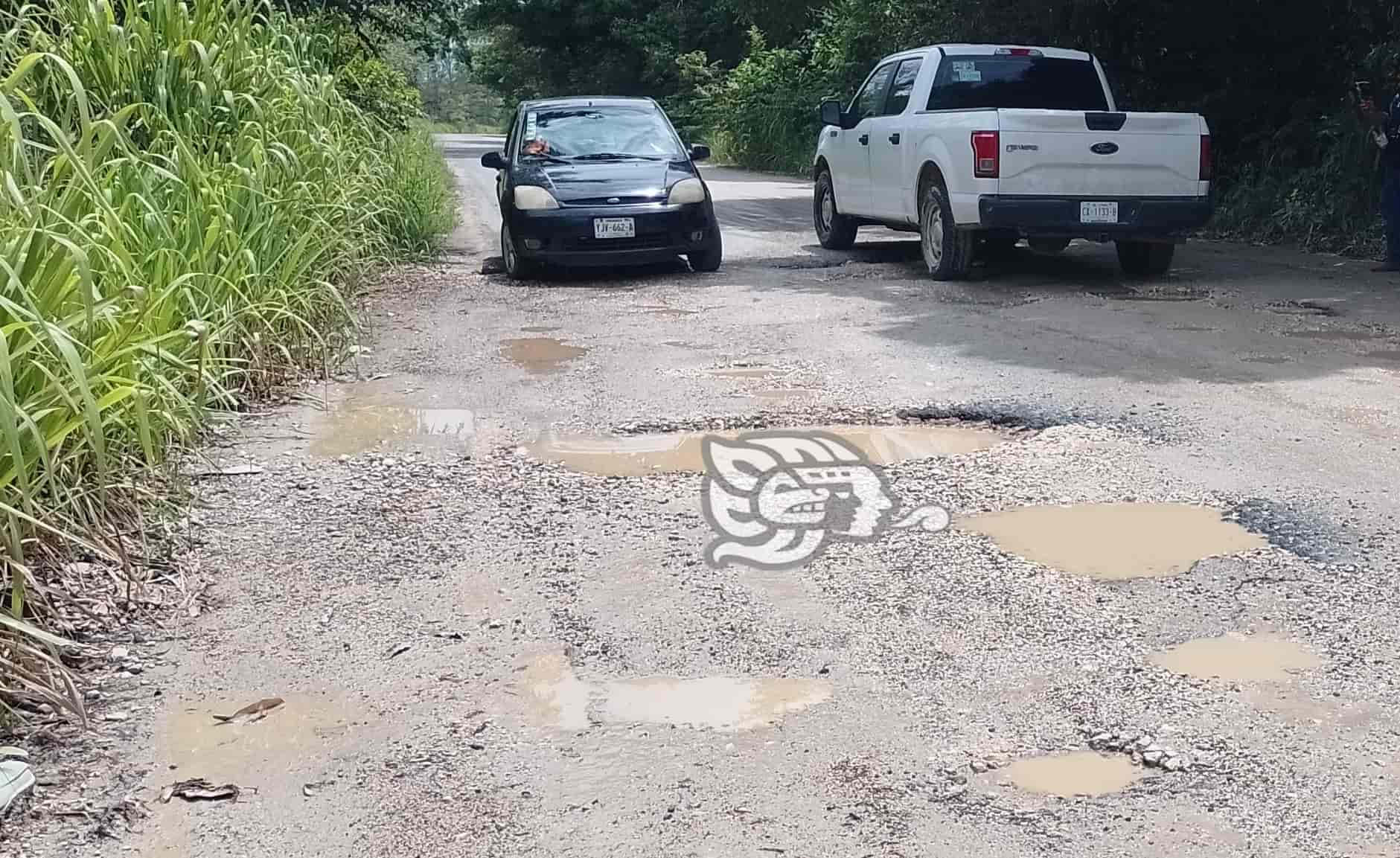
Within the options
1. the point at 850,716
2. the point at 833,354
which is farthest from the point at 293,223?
the point at 850,716

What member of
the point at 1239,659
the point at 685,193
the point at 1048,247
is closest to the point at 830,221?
the point at 1048,247

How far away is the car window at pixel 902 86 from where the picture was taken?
1230cm

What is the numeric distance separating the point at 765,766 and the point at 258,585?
76.2 inches

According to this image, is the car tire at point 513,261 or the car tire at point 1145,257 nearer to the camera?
the car tire at point 1145,257

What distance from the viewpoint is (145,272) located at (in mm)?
5723

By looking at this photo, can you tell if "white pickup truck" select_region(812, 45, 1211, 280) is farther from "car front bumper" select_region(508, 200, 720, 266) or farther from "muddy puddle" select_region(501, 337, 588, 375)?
"muddy puddle" select_region(501, 337, 588, 375)

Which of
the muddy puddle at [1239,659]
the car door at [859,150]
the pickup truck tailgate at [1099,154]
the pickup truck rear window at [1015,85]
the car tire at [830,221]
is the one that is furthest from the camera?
the car tire at [830,221]

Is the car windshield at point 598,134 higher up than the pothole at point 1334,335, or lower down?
higher up

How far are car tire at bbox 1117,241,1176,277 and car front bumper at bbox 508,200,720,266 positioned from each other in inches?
138

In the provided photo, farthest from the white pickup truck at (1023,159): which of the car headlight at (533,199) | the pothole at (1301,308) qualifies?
the car headlight at (533,199)

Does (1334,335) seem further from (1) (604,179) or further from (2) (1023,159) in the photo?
(1) (604,179)

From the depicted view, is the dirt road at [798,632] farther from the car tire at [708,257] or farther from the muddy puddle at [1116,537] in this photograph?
the car tire at [708,257]

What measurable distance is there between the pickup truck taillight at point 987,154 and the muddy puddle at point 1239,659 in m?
7.03

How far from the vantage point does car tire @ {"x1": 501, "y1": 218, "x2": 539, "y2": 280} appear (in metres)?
11.7
